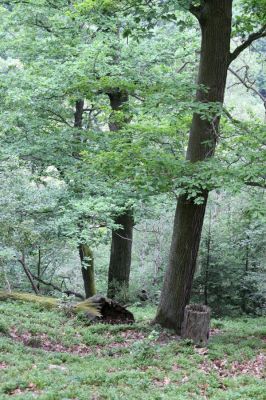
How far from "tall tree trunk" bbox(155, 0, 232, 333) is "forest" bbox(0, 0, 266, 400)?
0.02 m

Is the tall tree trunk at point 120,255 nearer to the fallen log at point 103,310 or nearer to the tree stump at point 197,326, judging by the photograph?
the fallen log at point 103,310

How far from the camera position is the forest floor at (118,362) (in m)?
5.53

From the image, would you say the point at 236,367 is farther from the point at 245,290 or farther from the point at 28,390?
the point at 245,290

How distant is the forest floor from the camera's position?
553 cm

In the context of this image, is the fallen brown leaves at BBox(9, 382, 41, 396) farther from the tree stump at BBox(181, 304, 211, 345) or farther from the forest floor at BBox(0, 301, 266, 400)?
the tree stump at BBox(181, 304, 211, 345)

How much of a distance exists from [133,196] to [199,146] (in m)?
3.58

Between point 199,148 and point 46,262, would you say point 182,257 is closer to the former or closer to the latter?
point 199,148

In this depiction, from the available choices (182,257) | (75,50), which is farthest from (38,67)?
(182,257)

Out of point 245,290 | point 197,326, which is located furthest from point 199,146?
point 245,290

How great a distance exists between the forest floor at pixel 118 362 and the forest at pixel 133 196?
0.03m

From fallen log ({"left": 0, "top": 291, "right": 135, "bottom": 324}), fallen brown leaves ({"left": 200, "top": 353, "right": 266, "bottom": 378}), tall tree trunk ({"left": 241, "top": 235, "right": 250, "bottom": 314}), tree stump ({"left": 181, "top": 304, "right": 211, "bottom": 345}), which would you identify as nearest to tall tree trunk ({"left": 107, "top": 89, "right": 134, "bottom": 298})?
tall tree trunk ({"left": 241, "top": 235, "right": 250, "bottom": 314})

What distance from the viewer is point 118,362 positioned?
6.89 meters

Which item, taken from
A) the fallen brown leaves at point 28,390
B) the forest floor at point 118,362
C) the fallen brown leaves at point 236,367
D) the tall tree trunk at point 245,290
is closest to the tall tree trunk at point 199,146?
the forest floor at point 118,362

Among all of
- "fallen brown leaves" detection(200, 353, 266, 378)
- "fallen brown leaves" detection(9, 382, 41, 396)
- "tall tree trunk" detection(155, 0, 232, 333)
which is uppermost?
"tall tree trunk" detection(155, 0, 232, 333)
